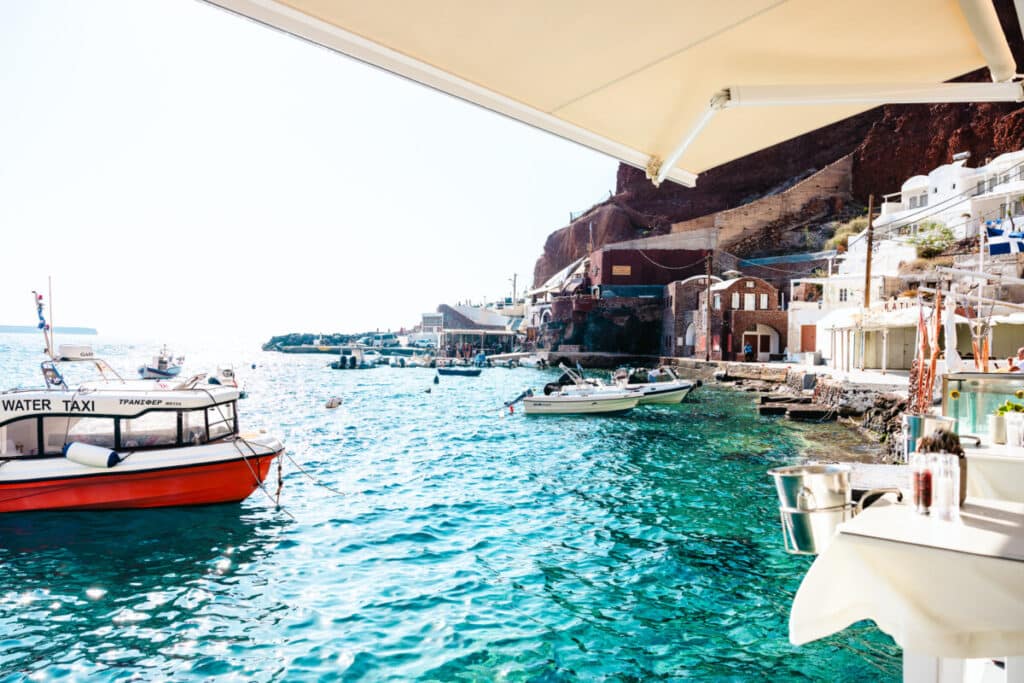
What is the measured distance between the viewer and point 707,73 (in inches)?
105

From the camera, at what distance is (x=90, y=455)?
11.4 meters

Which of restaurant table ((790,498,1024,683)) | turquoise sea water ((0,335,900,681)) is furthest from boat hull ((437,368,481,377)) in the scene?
restaurant table ((790,498,1024,683))

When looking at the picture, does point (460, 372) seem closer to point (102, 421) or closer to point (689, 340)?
point (689, 340)

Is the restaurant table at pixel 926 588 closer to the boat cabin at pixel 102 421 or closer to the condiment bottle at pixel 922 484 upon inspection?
the condiment bottle at pixel 922 484

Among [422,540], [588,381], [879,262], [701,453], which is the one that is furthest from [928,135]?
[422,540]

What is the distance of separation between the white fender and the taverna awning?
39.0 feet

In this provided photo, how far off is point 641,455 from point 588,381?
1100 centimetres

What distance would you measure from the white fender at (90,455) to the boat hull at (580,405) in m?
18.0

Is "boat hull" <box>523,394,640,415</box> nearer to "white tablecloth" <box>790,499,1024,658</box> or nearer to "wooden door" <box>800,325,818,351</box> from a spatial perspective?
"wooden door" <box>800,325,818,351</box>

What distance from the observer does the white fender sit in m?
11.4

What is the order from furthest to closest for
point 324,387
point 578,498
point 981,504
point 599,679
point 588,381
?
point 324,387 → point 588,381 → point 578,498 → point 599,679 → point 981,504

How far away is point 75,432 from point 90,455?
3.08 feet

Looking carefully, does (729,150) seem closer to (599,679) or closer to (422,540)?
(599,679)

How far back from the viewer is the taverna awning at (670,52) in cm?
213
